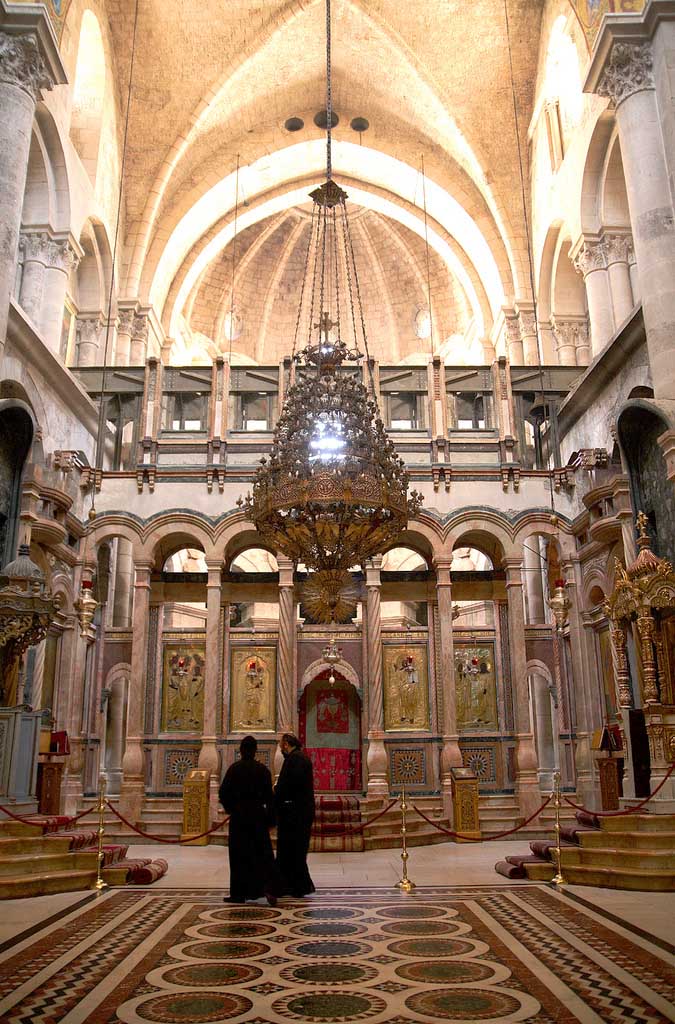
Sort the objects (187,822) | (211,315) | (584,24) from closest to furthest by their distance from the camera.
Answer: (187,822), (584,24), (211,315)

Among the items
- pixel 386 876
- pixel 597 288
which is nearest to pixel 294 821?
pixel 386 876

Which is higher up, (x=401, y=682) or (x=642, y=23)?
(x=642, y=23)

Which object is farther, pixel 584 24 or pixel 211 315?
pixel 211 315

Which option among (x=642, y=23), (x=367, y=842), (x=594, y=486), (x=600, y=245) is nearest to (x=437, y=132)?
(x=600, y=245)

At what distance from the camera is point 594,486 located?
42.4ft

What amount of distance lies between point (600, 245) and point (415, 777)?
10.0m

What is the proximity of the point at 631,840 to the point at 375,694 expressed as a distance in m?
6.22

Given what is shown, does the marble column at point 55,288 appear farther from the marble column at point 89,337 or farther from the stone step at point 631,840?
the stone step at point 631,840

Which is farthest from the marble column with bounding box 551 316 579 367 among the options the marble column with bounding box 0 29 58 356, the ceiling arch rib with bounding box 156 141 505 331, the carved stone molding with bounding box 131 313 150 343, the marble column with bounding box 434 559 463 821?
the marble column with bounding box 0 29 58 356

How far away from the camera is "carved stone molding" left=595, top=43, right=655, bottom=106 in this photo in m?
11.4

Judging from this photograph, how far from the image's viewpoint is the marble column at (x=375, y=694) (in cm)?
1316

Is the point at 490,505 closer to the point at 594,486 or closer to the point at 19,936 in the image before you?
the point at 594,486

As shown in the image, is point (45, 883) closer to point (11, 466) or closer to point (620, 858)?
point (620, 858)

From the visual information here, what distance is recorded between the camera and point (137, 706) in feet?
44.8
